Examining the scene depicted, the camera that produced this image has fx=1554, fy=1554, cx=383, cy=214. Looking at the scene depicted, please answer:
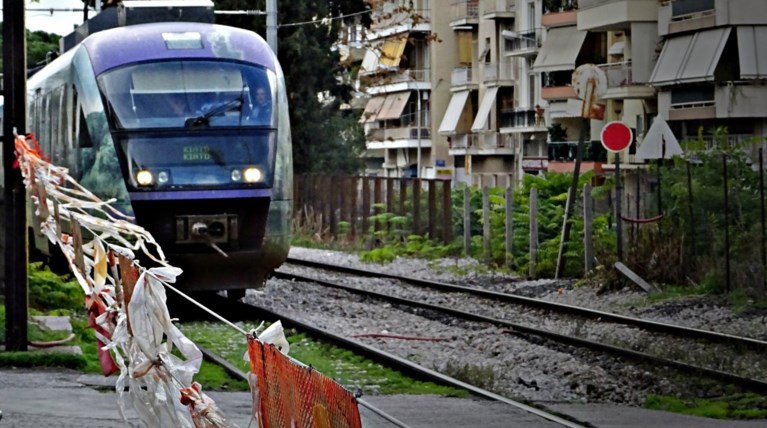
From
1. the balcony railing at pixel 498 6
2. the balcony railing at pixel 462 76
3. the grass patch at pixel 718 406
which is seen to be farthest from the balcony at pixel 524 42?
the grass patch at pixel 718 406

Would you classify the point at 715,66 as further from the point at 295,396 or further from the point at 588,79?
the point at 295,396

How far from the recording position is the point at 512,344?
49.0 feet

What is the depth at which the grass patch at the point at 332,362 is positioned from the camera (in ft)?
38.3

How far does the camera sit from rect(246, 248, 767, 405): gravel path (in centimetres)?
1214

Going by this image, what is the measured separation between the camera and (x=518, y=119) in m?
66.6

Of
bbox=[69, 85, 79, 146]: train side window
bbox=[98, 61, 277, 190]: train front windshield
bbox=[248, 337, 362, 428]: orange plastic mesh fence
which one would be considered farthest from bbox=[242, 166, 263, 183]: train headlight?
bbox=[248, 337, 362, 428]: orange plastic mesh fence

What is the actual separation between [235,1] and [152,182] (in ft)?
90.6

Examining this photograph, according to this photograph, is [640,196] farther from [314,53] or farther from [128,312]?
[314,53]

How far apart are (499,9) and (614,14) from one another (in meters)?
20.2

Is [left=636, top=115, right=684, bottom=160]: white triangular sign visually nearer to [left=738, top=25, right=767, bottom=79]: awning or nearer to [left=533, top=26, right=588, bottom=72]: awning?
[left=738, top=25, right=767, bottom=79]: awning

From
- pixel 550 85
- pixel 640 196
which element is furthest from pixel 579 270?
pixel 550 85

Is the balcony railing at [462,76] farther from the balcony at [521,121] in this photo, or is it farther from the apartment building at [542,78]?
the balcony at [521,121]

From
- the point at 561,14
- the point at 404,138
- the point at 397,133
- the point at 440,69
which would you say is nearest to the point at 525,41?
the point at 561,14

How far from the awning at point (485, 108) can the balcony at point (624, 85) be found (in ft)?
67.5
